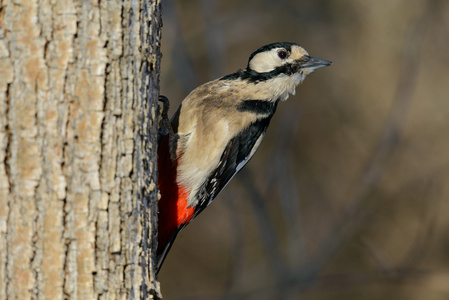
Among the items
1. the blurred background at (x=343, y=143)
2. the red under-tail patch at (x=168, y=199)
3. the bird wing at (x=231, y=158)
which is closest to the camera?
the red under-tail patch at (x=168, y=199)

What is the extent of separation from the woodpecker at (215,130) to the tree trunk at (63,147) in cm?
118

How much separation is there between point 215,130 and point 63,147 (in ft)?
4.79

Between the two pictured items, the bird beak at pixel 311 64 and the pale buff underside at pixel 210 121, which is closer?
the pale buff underside at pixel 210 121

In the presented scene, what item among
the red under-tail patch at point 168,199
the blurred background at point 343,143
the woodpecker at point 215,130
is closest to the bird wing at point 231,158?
the woodpecker at point 215,130

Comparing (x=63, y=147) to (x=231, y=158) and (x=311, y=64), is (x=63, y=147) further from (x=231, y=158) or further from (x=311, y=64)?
(x=311, y=64)

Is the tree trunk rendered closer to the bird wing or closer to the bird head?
the bird wing

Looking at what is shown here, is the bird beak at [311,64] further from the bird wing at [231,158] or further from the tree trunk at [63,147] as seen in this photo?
the tree trunk at [63,147]

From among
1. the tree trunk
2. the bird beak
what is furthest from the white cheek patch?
the tree trunk

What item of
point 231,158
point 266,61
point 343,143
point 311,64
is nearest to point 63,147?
point 231,158

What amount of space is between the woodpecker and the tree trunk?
1.18 metres

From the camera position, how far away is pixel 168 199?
3113 mm

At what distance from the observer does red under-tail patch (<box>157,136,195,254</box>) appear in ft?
9.93

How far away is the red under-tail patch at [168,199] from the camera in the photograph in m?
3.03

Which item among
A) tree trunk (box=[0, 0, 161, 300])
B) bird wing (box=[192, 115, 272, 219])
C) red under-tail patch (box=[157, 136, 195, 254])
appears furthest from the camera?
bird wing (box=[192, 115, 272, 219])
